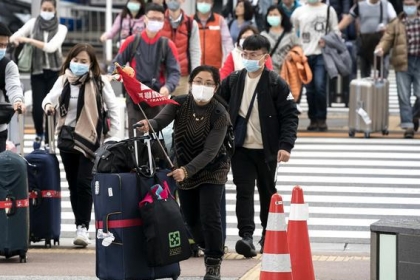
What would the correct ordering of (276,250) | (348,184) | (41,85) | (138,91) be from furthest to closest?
(41,85) → (348,184) → (138,91) → (276,250)

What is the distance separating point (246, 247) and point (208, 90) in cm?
181

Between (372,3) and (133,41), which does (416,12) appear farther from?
(133,41)

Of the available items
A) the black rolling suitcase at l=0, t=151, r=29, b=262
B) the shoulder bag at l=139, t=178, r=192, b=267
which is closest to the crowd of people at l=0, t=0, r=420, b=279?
the shoulder bag at l=139, t=178, r=192, b=267

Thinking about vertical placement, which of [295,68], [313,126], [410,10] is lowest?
[313,126]

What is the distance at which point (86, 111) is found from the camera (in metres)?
13.0

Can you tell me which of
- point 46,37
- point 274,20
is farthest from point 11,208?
point 274,20

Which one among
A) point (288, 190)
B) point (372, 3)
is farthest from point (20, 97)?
point (372, 3)

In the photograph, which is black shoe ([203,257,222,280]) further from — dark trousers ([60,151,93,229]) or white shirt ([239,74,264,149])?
dark trousers ([60,151,93,229])

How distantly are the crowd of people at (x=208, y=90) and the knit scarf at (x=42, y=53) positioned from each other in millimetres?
13

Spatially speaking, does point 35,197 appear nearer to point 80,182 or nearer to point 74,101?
point 80,182

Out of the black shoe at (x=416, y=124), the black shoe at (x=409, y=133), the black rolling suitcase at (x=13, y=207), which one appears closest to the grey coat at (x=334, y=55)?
the black shoe at (x=416, y=124)

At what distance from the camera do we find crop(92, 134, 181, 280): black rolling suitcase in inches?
397

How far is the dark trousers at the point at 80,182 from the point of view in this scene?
511 inches

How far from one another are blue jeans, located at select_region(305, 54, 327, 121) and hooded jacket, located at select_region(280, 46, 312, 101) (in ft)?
2.14
